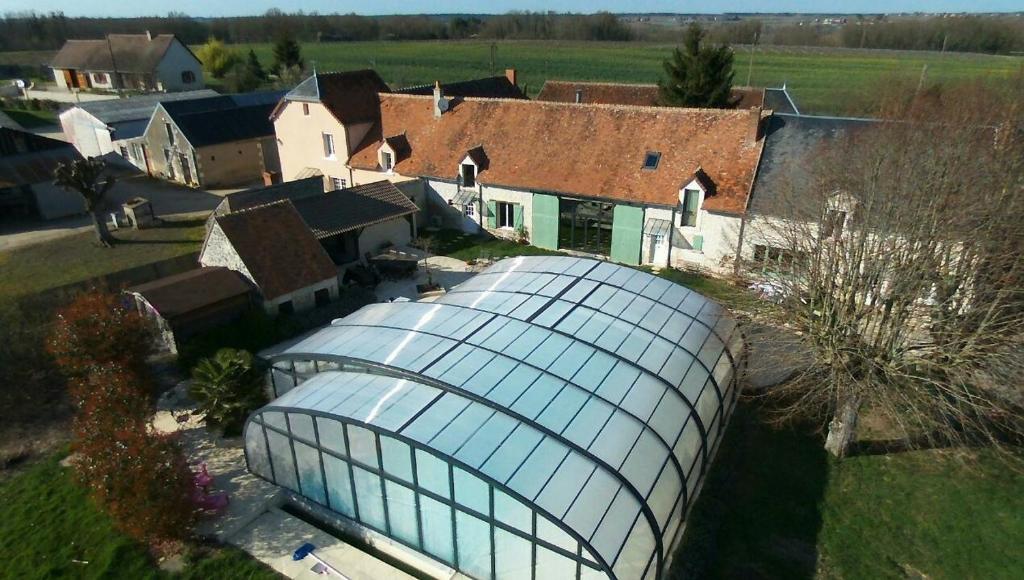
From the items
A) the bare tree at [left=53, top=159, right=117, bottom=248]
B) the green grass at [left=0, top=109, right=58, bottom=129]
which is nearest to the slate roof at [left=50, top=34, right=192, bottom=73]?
the green grass at [left=0, top=109, right=58, bottom=129]

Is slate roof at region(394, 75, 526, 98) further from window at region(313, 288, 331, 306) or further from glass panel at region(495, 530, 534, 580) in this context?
glass panel at region(495, 530, 534, 580)

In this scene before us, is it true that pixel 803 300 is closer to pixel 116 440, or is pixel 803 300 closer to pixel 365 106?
pixel 116 440

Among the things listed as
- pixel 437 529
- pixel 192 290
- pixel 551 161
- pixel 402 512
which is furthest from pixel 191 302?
pixel 551 161

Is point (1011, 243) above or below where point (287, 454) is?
above

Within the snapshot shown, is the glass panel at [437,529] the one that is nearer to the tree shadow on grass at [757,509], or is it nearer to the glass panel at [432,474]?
the glass panel at [432,474]

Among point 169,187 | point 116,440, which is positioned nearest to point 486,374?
point 116,440

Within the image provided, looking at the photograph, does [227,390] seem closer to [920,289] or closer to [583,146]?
[920,289]
